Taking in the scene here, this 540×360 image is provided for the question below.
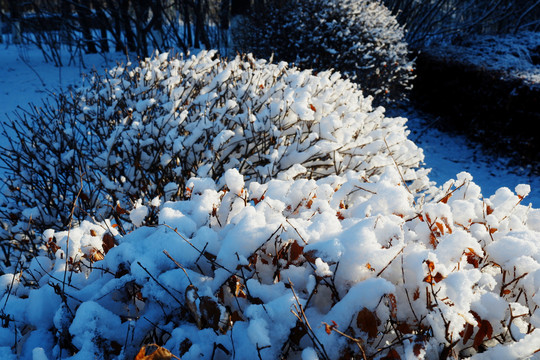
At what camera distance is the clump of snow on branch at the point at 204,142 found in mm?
2936

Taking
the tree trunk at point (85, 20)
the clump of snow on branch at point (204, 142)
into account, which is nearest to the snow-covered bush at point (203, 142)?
the clump of snow on branch at point (204, 142)

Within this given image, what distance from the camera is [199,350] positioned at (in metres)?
1.06

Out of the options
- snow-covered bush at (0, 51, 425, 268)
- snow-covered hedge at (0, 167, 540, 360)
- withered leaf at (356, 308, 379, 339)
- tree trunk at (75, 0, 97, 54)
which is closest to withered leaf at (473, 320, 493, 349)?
snow-covered hedge at (0, 167, 540, 360)

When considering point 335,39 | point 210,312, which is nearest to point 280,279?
point 210,312

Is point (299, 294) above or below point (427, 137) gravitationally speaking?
above

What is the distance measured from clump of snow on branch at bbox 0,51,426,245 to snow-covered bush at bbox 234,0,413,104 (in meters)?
4.56

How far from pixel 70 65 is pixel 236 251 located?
13461 mm

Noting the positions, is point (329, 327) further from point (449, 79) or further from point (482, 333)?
point (449, 79)

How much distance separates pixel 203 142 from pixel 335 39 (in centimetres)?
572

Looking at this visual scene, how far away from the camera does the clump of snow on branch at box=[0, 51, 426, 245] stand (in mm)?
2936

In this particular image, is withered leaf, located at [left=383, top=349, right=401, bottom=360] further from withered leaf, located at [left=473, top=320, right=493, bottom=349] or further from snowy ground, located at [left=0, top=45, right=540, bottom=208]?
snowy ground, located at [left=0, top=45, right=540, bottom=208]

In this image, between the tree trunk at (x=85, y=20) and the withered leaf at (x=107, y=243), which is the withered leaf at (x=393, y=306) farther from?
the tree trunk at (x=85, y=20)

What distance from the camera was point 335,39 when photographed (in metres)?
7.84

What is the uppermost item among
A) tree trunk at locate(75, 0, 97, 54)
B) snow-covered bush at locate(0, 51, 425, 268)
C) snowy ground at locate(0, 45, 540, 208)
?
tree trunk at locate(75, 0, 97, 54)
